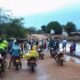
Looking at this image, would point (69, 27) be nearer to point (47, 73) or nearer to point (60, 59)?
point (60, 59)

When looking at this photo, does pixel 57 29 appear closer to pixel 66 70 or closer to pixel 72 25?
pixel 72 25

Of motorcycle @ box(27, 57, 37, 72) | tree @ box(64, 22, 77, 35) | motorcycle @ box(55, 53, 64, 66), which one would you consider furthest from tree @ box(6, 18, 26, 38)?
tree @ box(64, 22, 77, 35)

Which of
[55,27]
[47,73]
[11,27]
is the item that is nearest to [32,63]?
[47,73]

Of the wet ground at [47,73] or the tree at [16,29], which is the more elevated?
the tree at [16,29]

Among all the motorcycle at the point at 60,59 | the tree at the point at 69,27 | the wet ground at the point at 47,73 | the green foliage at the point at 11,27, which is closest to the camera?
the wet ground at the point at 47,73

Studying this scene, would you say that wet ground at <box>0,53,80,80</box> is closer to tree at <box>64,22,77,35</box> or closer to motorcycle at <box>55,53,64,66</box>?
motorcycle at <box>55,53,64,66</box>

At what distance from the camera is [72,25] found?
124m

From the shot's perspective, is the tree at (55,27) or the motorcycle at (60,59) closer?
the motorcycle at (60,59)

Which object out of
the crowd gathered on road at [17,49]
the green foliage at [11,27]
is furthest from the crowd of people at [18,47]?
the green foliage at [11,27]

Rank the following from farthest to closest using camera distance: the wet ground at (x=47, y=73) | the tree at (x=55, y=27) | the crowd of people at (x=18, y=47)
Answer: the tree at (x=55, y=27) < the crowd of people at (x=18, y=47) < the wet ground at (x=47, y=73)

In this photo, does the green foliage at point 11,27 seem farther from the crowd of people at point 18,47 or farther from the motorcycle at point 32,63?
the motorcycle at point 32,63

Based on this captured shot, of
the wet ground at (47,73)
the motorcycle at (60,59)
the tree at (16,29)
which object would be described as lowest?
the wet ground at (47,73)

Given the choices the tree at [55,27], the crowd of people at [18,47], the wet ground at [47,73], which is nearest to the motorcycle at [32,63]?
the wet ground at [47,73]

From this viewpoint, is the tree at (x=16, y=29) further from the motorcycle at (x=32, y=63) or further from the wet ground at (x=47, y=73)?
the motorcycle at (x=32, y=63)
